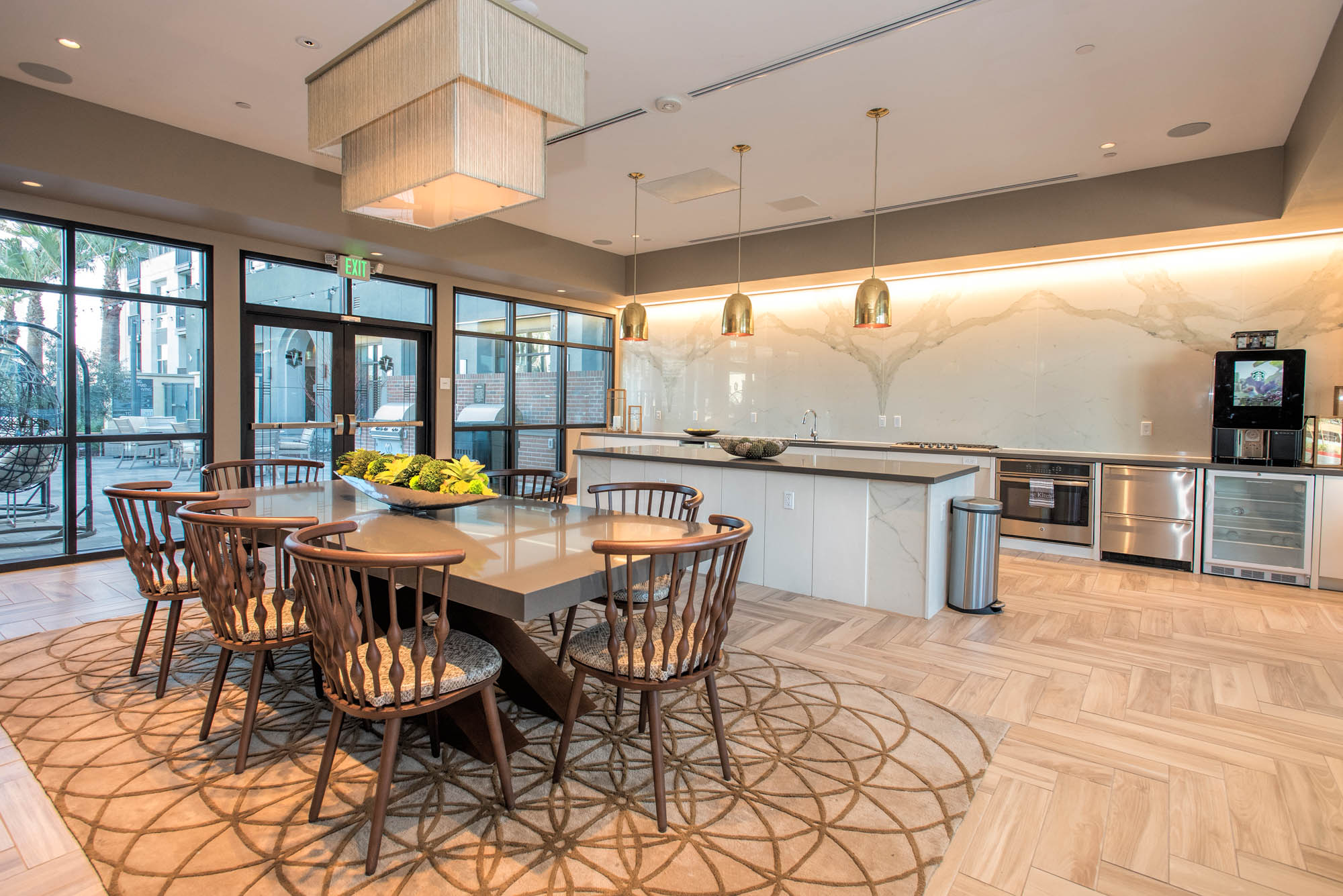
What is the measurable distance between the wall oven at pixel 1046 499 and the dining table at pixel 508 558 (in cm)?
406

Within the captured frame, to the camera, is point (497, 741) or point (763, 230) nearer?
point (497, 741)

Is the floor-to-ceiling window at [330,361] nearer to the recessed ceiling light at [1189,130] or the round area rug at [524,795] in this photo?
the round area rug at [524,795]

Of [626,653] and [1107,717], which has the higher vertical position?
[626,653]

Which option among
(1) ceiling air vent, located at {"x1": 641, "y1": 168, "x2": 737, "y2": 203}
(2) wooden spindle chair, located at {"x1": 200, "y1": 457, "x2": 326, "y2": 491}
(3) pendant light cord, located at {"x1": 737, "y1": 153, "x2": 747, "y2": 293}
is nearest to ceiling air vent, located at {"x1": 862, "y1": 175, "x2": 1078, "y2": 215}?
(3) pendant light cord, located at {"x1": 737, "y1": 153, "x2": 747, "y2": 293}

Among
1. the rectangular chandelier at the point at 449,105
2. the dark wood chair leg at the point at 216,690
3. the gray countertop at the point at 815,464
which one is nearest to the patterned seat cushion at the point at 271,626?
the dark wood chair leg at the point at 216,690

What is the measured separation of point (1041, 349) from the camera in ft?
19.8

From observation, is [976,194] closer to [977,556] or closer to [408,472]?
[977,556]

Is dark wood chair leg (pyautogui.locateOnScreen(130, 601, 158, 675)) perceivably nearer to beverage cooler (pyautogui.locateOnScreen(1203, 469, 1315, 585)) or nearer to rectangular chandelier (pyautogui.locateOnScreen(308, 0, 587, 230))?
rectangular chandelier (pyautogui.locateOnScreen(308, 0, 587, 230))

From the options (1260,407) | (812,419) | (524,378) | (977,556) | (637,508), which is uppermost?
(524,378)

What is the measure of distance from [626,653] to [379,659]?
2.15 feet

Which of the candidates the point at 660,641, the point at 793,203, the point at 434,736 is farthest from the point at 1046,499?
the point at 434,736

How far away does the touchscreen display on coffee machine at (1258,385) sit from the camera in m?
4.67

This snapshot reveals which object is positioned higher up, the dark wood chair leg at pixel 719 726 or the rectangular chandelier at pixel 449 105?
the rectangular chandelier at pixel 449 105

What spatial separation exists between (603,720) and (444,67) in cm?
223
